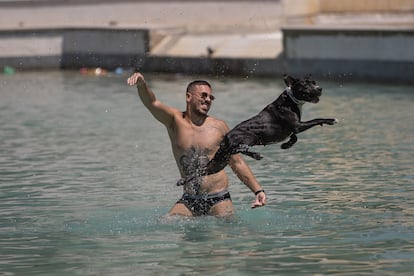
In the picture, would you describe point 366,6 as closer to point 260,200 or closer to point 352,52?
point 352,52

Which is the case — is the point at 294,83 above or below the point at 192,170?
above

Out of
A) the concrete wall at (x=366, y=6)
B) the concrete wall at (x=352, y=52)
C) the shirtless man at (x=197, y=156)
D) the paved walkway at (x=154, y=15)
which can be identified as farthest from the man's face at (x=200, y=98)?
the paved walkway at (x=154, y=15)

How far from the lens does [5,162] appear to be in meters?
14.9

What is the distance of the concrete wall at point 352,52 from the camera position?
23.3 meters

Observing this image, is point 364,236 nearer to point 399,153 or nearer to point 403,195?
point 403,195

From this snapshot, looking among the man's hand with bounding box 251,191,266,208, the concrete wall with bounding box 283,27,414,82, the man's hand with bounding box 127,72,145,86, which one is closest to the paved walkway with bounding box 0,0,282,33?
the concrete wall with bounding box 283,27,414,82

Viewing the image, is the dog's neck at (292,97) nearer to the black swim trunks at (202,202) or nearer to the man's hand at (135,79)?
the black swim trunks at (202,202)

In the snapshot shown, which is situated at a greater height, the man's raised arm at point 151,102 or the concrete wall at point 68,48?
the man's raised arm at point 151,102

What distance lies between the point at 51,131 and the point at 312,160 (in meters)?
5.06

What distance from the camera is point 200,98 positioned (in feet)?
32.8

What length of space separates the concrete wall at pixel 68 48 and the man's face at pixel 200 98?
1839 centimetres

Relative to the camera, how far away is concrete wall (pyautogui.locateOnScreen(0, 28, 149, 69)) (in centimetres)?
2853

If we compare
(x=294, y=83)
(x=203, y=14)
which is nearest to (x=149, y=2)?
(x=203, y=14)

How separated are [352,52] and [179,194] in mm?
12347
